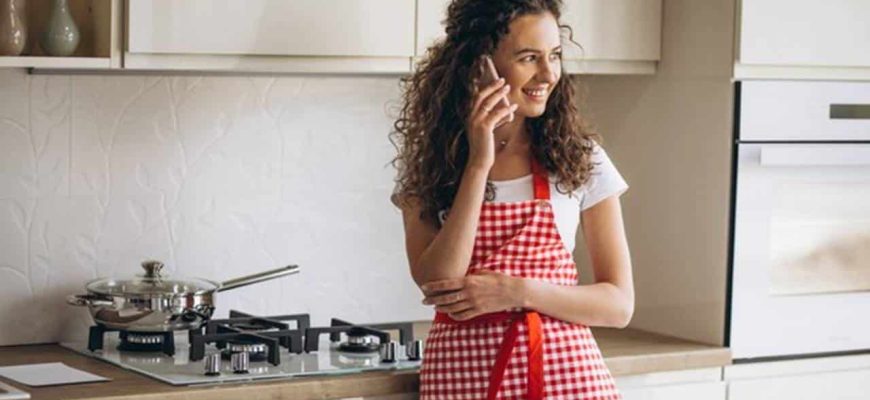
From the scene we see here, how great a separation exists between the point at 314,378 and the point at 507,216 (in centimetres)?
42

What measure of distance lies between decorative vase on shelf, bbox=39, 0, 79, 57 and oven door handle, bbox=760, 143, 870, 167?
4.29 feet

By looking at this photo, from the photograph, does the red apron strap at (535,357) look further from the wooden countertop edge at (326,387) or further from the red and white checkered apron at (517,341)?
the wooden countertop edge at (326,387)

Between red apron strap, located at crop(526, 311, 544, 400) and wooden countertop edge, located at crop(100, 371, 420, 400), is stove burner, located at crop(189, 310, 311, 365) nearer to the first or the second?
wooden countertop edge, located at crop(100, 371, 420, 400)

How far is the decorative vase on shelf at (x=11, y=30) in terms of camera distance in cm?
273

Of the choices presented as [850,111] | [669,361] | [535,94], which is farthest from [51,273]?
[850,111]

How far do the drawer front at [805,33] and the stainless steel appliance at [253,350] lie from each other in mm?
859

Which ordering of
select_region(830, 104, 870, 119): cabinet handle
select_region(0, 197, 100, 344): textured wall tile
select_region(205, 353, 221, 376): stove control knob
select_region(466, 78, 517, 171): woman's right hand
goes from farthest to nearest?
select_region(830, 104, 870, 119): cabinet handle < select_region(0, 197, 100, 344): textured wall tile < select_region(205, 353, 221, 376): stove control knob < select_region(466, 78, 517, 171): woman's right hand

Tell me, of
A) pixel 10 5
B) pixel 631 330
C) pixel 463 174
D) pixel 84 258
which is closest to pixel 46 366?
pixel 84 258

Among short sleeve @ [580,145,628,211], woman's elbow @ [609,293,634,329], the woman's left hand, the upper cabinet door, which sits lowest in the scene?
woman's elbow @ [609,293,634,329]

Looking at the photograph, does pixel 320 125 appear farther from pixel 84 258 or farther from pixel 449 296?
pixel 449 296

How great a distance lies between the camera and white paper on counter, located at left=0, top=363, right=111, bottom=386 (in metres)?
2.67

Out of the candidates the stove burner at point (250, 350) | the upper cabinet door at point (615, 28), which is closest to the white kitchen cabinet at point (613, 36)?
the upper cabinet door at point (615, 28)

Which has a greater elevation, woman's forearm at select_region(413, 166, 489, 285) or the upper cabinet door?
the upper cabinet door

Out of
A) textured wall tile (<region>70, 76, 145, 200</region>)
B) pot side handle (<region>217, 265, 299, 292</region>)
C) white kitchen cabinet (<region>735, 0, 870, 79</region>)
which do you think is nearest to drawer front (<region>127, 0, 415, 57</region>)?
textured wall tile (<region>70, 76, 145, 200</region>)
